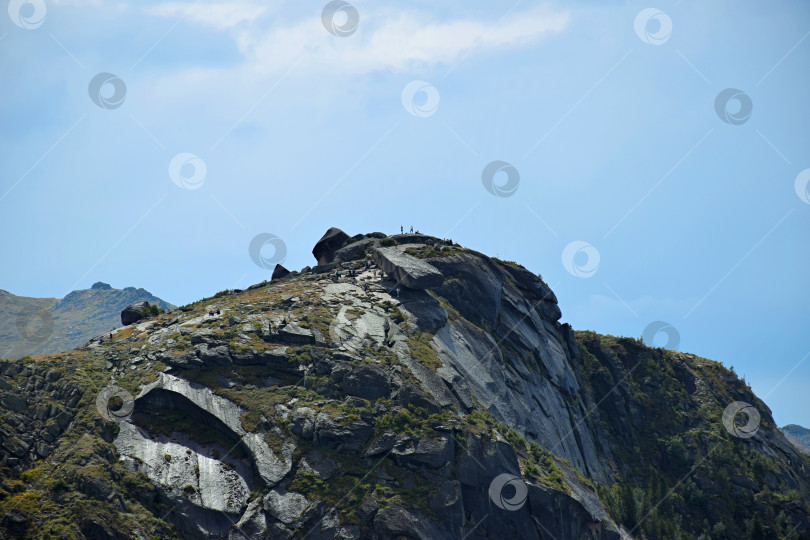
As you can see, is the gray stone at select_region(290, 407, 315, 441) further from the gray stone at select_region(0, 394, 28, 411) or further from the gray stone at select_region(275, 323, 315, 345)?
the gray stone at select_region(0, 394, 28, 411)

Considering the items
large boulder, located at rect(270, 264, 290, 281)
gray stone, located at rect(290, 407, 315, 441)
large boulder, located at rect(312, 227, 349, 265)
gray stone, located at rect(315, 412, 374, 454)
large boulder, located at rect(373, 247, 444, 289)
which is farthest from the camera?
large boulder, located at rect(312, 227, 349, 265)

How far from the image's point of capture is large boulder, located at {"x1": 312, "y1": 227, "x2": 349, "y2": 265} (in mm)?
97250

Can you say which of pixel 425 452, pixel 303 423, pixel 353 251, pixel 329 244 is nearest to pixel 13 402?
pixel 303 423

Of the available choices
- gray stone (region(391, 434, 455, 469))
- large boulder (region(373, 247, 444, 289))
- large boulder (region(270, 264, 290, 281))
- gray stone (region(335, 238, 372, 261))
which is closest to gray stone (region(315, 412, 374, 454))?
gray stone (region(391, 434, 455, 469))

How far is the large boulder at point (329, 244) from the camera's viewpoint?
319 ft

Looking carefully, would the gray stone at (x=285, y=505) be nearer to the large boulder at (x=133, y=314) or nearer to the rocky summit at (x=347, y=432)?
the rocky summit at (x=347, y=432)

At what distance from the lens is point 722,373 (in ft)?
359

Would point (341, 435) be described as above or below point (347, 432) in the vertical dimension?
below

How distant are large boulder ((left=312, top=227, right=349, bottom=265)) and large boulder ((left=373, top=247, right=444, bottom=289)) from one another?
17.9m

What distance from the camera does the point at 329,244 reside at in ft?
321

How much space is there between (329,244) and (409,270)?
27854 mm

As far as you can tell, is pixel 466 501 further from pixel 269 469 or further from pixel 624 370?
pixel 624 370

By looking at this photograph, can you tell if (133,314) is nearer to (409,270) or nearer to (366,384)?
(409,270)

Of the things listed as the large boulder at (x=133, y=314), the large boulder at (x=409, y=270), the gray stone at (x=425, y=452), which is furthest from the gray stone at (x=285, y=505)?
the large boulder at (x=133, y=314)
